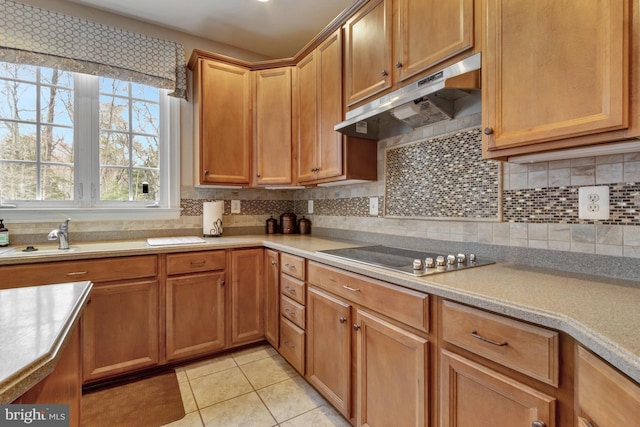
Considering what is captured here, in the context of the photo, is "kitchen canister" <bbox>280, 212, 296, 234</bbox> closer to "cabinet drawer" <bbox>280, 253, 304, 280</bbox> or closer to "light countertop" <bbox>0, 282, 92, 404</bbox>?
"cabinet drawer" <bbox>280, 253, 304, 280</bbox>

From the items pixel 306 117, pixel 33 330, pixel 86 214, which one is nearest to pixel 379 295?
pixel 33 330

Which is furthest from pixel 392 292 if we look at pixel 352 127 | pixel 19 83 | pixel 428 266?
pixel 19 83

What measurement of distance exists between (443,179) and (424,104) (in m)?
0.43

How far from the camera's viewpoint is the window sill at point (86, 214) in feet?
6.88

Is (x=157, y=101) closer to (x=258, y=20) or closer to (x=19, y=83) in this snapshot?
(x=19, y=83)

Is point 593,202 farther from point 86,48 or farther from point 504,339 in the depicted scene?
point 86,48

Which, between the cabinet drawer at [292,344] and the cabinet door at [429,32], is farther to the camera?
the cabinet drawer at [292,344]

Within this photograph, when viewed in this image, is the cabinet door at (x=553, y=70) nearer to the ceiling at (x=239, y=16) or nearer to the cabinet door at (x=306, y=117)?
the cabinet door at (x=306, y=117)

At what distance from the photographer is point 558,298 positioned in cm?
89

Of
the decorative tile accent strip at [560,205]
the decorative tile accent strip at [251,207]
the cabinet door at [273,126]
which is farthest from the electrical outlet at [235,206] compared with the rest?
the decorative tile accent strip at [560,205]

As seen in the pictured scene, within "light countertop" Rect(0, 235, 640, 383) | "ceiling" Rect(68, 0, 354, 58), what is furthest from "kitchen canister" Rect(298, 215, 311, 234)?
"ceiling" Rect(68, 0, 354, 58)

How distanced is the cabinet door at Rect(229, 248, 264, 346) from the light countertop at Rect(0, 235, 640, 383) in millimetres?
1053

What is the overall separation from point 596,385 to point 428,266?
0.63 m

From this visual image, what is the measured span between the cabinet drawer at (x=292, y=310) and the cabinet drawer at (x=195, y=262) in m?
0.54
